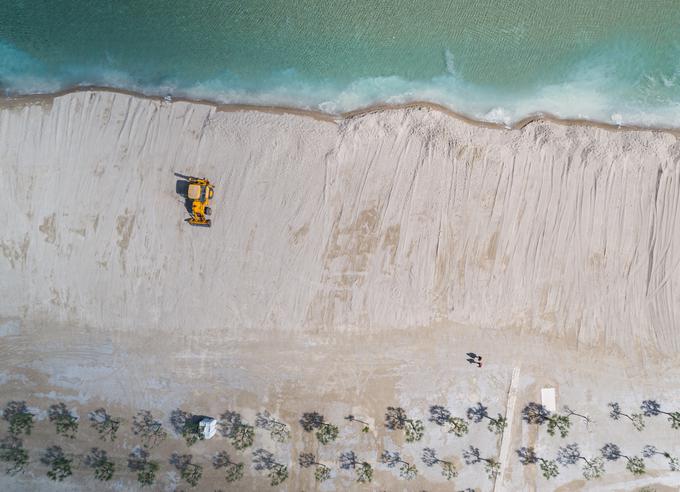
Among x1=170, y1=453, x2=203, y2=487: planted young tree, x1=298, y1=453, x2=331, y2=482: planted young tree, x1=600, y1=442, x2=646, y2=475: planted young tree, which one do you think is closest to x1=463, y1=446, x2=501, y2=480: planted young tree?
x1=600, y1=442, x2=646, y2=475: planted young tree

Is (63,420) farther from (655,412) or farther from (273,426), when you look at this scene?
(655,412)

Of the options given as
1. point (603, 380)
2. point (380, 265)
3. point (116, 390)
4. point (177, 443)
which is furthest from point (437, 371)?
point (116, 390)

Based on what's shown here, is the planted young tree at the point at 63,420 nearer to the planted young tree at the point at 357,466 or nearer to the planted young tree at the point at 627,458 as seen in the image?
the planted young tree at the point at 357,466

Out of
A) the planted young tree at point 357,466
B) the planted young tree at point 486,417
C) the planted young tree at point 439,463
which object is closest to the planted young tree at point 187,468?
the planted young tree at point 357,466

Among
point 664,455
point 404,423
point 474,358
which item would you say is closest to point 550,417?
point 474,358

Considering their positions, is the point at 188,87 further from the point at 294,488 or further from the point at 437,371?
the point at 294,488

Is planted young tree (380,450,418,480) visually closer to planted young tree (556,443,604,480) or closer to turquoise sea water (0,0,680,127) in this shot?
planted young tree (556,443,604,480)
